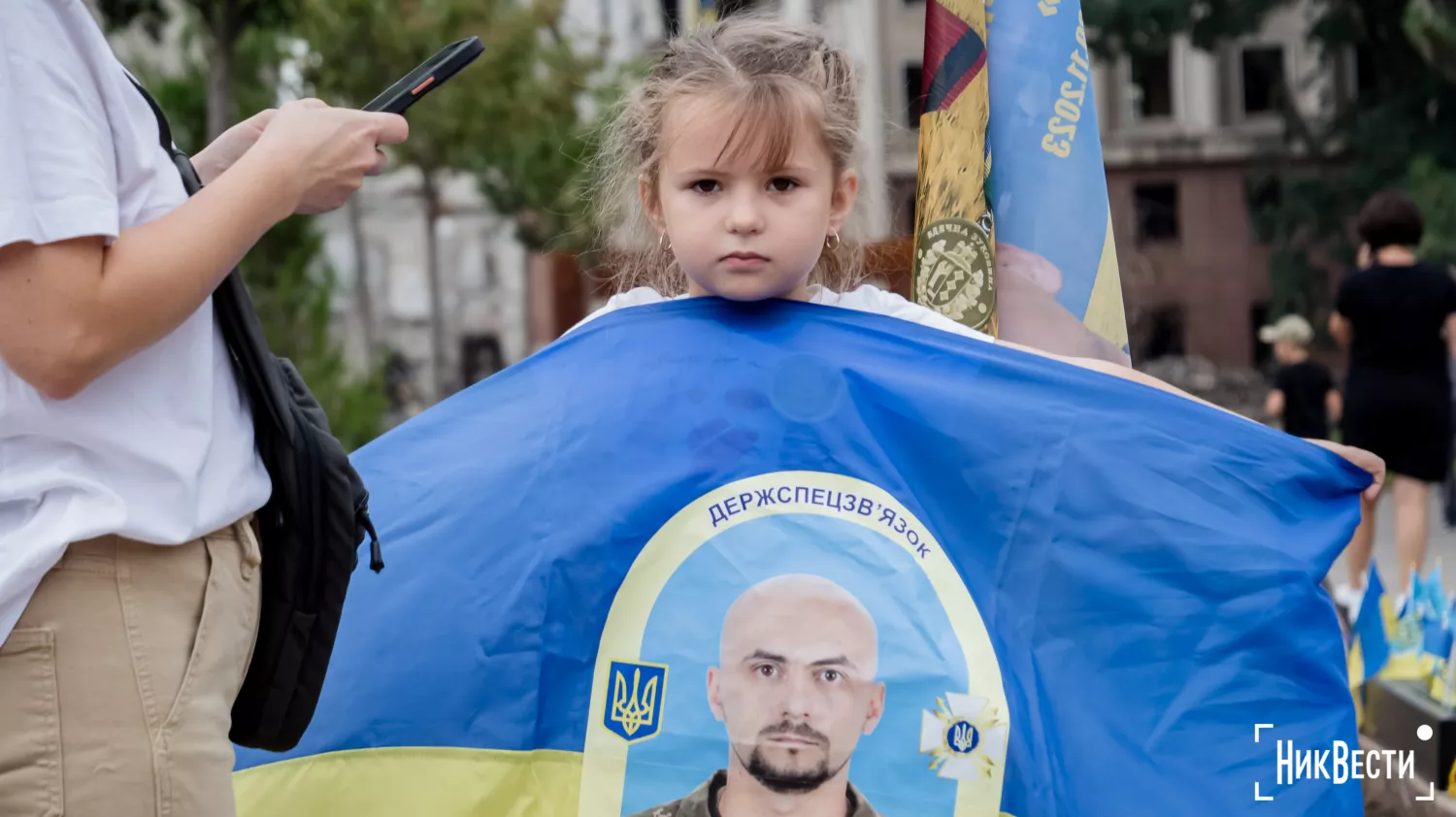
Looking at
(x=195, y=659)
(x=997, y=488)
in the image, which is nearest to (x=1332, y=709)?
(x=997, y=488)

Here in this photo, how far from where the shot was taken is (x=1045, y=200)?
325cm

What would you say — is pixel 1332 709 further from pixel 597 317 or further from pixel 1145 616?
pixel 597 317

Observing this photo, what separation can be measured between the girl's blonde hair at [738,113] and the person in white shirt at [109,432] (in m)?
0.94

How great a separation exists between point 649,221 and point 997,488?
78 cm

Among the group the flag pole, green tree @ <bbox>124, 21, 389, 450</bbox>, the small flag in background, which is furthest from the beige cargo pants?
green tree @ <bbox>124, 21, 389, 450</bbox>

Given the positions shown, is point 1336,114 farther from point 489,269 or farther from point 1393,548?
point 489,269

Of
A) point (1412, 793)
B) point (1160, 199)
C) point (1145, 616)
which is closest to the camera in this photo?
point (1145, 616)

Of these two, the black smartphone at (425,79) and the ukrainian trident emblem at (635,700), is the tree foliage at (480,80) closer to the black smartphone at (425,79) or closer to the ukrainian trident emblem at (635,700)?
the ukrainian trident emblem at (635,700)

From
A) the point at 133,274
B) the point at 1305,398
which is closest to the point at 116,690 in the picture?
the point at 133,274

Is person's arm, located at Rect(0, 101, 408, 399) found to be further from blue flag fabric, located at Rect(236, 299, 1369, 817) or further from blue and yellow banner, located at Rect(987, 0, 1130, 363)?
blue and yellow banner, located at Rect(987, 0, 1130, 363)

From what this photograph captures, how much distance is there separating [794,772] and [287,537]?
0.78 metres

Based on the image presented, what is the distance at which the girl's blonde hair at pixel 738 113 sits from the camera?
8.28 feet

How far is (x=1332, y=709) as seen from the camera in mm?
2480

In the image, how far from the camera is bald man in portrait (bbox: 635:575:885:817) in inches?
89.3
